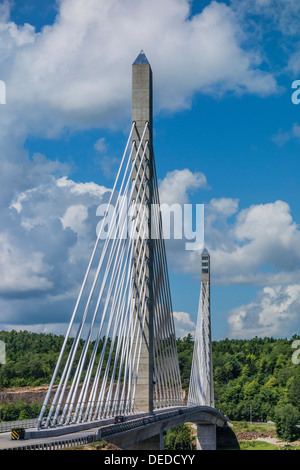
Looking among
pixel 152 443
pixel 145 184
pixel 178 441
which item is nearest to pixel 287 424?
pixel 178 441

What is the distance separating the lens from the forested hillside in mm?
127425

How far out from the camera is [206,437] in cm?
9625

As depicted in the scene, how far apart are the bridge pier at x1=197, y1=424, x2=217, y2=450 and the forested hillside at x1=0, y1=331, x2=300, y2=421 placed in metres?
34.4

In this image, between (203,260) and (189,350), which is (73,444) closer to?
(203,260)

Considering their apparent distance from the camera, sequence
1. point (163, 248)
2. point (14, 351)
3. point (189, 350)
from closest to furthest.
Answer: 1. point (163, 248)
2. point (14, 351)
3. point (189, 350)

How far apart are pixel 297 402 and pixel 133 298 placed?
Result: 3707 inches

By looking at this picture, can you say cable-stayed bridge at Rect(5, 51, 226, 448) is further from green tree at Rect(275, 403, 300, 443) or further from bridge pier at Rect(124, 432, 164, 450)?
green tree at Rect(275, 403, 300, 443)

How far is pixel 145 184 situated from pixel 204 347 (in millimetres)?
65377

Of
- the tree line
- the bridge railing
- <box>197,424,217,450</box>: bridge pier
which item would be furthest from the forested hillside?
the bridge railing

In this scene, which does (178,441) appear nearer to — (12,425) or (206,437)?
(206,437)

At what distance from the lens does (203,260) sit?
105m
